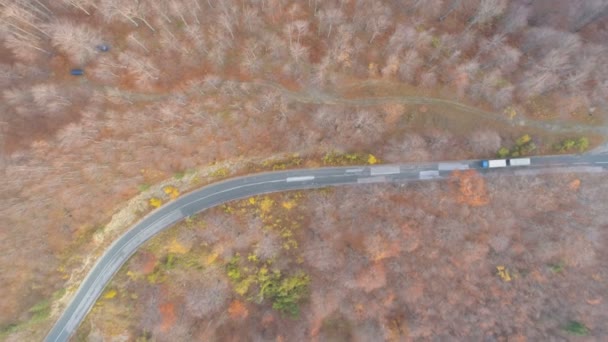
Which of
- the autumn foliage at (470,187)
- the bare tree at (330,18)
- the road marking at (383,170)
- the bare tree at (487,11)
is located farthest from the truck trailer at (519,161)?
the bare tree at (330,18)

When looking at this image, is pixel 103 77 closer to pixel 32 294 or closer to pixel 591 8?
pixel 32 294

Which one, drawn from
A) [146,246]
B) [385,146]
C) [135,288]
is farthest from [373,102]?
[135,288]

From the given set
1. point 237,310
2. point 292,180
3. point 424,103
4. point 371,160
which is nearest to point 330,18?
point 424,103

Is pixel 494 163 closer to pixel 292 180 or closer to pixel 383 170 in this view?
pixel 383 170

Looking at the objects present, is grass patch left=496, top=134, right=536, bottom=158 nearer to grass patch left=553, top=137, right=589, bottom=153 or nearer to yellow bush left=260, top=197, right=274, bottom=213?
grass patch left=553, top=137, right=589, bottom=153

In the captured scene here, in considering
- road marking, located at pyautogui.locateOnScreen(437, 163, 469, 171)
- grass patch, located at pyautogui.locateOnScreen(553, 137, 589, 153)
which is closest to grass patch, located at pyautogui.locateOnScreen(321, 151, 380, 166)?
road marking, located at pyautogui.locateOnScreen(437, 163, 469, 171)

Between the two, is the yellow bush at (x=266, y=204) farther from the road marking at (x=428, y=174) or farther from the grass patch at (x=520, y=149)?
the grass patch at (x=520, y=149)
